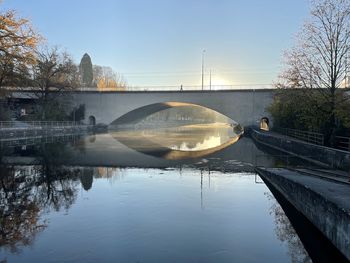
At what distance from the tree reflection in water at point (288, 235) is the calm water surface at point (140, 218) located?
3 centimetres

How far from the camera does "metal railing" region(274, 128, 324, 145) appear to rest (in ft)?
90.1

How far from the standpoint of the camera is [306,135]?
106 feet

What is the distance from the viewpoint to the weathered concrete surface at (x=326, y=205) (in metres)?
8.54

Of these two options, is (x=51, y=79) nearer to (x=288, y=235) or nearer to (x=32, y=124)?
(x=32, y=124)

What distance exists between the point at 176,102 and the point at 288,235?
5985 cm

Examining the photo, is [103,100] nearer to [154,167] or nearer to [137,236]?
[154,167]

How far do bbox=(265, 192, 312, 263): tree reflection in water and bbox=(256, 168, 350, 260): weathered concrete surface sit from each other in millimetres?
614

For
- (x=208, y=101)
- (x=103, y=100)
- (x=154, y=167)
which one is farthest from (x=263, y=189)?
(x=103, y=100)

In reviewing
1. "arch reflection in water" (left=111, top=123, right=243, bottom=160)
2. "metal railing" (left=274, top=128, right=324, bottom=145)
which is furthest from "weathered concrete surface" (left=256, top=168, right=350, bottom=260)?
"arch reflection in water" (left=111, top=123, right=243, bottom=160)

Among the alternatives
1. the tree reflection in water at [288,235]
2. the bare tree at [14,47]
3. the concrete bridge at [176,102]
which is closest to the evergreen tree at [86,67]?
the concrete bridge at [176,102]

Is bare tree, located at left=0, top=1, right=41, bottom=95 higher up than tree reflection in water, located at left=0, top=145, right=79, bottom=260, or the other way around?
bare tree, located at left=0, top=1, right=41, bottom=95

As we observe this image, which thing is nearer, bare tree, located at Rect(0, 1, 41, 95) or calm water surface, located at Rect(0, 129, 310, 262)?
calm water surface, located at Rect(0, 129, 310, 262)

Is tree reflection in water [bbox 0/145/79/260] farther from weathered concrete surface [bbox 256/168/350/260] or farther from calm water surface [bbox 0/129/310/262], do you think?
weathered concrete surface [bbox 256/168/350/260]

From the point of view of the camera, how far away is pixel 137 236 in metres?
10.3
